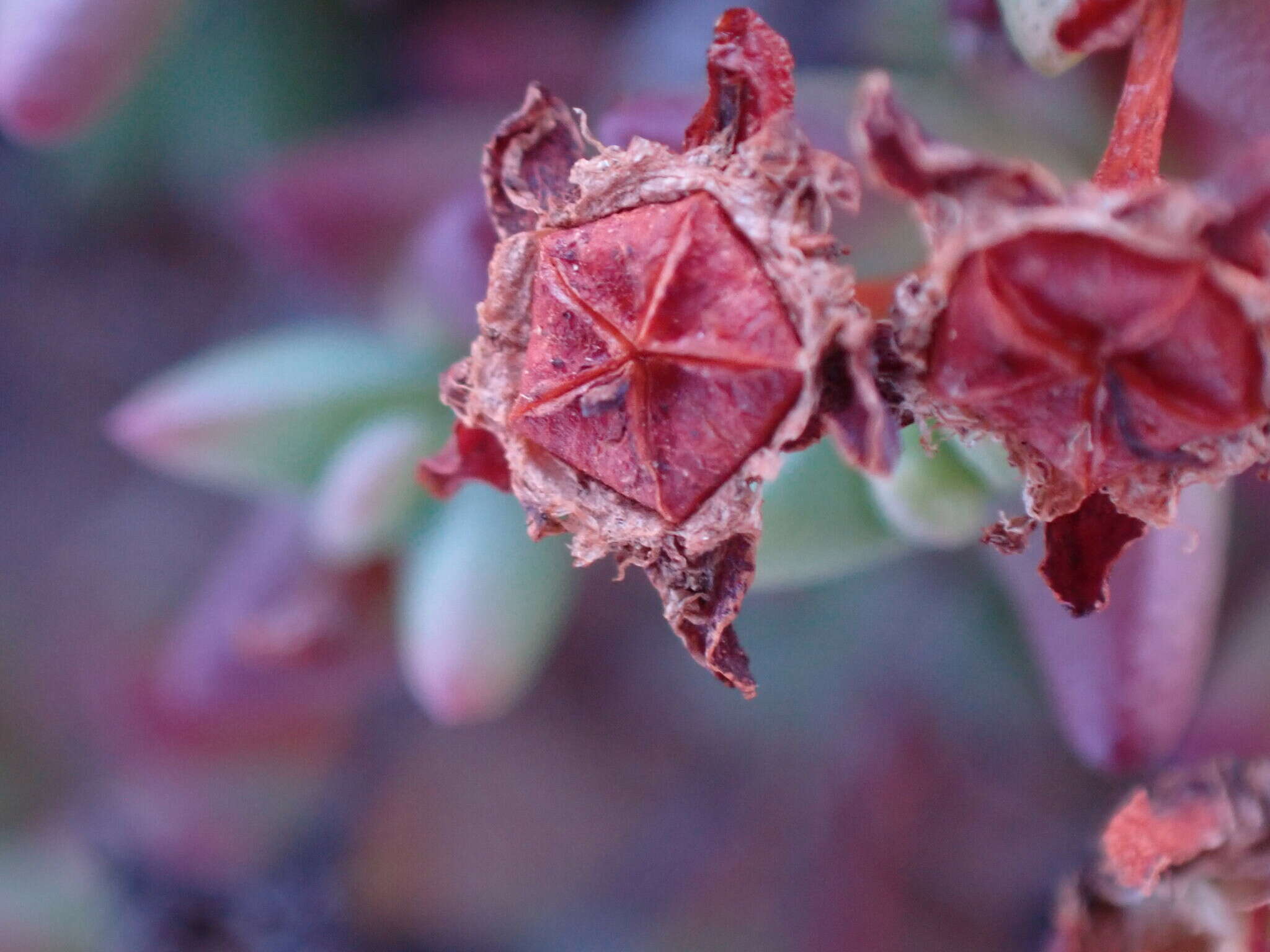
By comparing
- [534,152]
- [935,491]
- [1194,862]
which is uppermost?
[534,152]

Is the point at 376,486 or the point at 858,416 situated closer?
the point at 858,416

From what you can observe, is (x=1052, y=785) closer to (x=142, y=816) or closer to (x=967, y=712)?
(x=967, y=712)

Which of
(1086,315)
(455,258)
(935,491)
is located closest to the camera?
(1086,315)

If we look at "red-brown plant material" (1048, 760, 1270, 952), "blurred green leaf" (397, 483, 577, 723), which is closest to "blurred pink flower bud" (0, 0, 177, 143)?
"blurred green leaf" (397, 483, 577, 723)

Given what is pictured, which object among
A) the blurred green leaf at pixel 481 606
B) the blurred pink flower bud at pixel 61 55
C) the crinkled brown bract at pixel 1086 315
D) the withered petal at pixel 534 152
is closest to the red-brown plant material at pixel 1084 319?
the crinkled brown bract at pixel 1086 315

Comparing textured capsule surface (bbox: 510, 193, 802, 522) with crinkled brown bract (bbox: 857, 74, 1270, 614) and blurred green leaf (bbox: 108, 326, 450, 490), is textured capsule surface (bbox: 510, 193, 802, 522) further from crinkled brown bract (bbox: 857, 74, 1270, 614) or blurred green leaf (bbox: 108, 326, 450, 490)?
blurred green leaf (bbox: 108, 326, 450, 490)

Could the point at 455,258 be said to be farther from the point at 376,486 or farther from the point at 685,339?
the point at 685,339

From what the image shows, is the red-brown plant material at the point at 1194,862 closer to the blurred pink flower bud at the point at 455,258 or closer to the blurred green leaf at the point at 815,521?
the blurred green leaf at the point at 815,521

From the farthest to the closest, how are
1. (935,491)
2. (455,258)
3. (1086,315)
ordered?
(455,258) < (935,491) < (1086,315)

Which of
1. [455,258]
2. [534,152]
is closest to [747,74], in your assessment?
[534,152]
